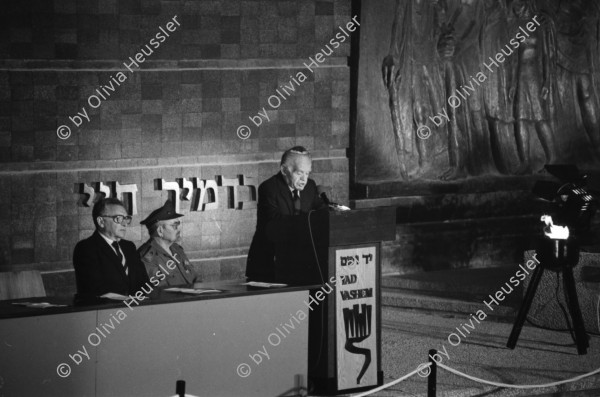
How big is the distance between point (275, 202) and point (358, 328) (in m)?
1.28

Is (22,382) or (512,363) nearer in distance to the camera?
(22,382)

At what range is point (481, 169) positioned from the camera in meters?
15.0

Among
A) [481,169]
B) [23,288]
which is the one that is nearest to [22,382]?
[23,288]

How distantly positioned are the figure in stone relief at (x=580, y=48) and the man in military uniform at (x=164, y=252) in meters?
7.31

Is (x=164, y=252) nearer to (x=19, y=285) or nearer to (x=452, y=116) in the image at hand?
(x=19, y=285)

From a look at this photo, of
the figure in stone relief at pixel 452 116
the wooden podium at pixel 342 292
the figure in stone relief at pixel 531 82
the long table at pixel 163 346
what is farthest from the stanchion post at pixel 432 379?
the figure in stone relief at pixel 531 82

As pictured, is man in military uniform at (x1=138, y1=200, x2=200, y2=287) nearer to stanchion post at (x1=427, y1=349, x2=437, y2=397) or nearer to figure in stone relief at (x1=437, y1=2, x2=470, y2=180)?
stanchion post at (x1=427, y1=349, x2=437, y2=397)

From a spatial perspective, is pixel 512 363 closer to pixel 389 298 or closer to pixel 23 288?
pixel 389 298

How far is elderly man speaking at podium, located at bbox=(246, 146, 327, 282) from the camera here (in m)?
9.61

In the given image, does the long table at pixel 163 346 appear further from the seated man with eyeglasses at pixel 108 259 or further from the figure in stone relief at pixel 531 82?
the figure in stone relief at pixel 531 82

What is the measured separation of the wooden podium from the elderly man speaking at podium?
1.98 feet

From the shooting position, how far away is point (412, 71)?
14.1 metres

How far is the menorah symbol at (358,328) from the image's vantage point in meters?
8.87

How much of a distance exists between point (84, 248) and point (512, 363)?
3.62 m
